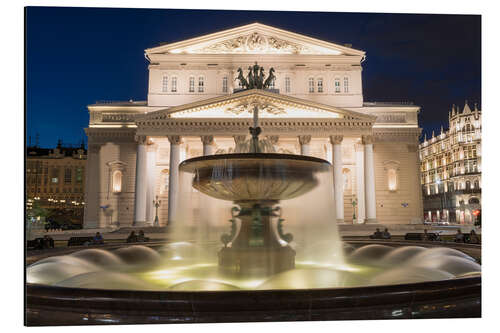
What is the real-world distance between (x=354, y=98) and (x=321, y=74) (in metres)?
3.75

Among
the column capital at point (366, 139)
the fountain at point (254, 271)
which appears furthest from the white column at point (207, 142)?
the fountain at point (254, 271)

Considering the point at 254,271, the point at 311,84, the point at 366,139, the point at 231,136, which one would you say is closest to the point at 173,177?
the point at 231,136

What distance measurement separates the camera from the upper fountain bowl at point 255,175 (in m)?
6.24

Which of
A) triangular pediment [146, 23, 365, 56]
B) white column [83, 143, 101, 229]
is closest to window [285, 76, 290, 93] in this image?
triangular pediment [146, 23, 365, 56]

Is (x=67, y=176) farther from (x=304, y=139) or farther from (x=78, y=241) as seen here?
(x=78, y=241)

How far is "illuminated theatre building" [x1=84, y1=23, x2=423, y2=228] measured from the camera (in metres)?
31.7

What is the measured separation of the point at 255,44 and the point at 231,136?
1014cm

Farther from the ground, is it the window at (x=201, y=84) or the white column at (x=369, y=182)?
the window at (x=201, y=84)

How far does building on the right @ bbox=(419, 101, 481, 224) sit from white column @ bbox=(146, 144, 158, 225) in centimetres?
2366

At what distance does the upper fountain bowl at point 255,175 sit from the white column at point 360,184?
89.6 feet

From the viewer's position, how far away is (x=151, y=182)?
33.6 m

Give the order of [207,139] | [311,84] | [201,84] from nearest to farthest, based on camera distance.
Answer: [207,139] → [201,84] → [311,84]

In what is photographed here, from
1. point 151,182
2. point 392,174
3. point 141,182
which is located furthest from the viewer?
point 392,174

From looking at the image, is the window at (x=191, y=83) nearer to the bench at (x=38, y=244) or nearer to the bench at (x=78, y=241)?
the bench at (x=78, y=241)
